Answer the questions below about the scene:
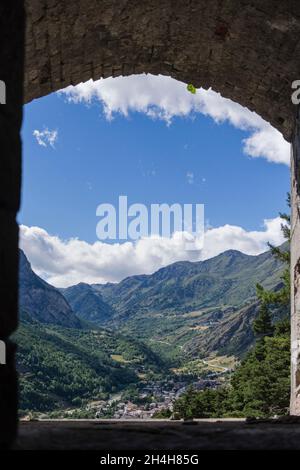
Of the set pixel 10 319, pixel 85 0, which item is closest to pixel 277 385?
pixel 85 0

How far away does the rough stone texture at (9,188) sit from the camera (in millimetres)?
1805

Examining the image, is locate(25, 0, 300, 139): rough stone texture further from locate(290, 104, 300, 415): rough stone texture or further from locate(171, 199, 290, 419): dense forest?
→ locate(171, 199, 290, 419): dense forest

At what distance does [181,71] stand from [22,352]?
62809mm

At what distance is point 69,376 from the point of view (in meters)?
64.8

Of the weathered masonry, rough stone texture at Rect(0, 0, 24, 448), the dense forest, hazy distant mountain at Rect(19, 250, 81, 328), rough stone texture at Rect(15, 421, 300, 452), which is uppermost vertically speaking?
the weathered masonry

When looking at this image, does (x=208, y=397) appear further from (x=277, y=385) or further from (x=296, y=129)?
(x=296, y=129)

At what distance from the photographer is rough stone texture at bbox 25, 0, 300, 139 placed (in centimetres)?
422

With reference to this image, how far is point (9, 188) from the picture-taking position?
1.91 meters

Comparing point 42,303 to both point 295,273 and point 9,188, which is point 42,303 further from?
point 9,188

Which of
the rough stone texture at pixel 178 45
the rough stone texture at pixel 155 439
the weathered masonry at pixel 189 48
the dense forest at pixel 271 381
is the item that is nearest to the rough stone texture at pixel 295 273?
the weathered masonry at pixel 189 48

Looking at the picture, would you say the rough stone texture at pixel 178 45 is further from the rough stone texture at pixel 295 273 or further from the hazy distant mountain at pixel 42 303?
the hazy distant mountain at pixel 42 303

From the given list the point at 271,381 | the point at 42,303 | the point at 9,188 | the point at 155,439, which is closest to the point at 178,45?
the point at 9,188

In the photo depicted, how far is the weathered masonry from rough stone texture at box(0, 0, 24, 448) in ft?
5.16

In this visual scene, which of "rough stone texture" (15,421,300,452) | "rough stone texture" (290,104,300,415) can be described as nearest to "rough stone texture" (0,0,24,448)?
"rough stone texture" (15,421,300,452)
